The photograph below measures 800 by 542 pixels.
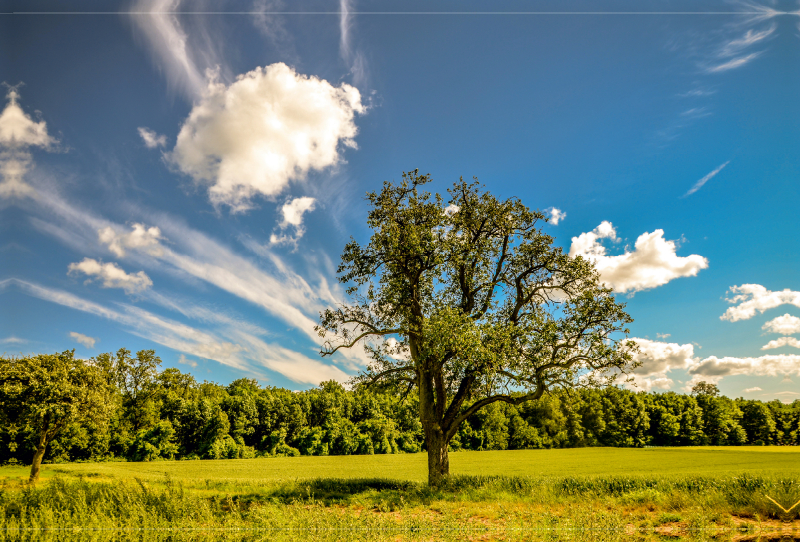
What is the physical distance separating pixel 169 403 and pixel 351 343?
59.9 metres

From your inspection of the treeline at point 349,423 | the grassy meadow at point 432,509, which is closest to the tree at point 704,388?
the treeline at point 349,423

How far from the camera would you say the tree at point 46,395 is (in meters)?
21.0

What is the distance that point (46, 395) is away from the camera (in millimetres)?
21188

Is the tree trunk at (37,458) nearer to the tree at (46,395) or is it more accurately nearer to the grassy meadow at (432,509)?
the tree at (46,395)

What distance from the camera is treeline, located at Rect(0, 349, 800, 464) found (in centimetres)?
5869

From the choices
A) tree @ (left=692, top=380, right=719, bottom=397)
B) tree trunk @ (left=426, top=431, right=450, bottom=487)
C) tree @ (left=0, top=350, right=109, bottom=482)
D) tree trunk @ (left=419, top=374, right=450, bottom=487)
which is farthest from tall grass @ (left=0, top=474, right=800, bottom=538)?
tree @ (left=692, top=380, right=719, bottom=397)

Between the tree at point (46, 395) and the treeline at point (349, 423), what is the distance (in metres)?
37.1

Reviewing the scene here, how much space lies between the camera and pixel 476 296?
2023 centimetres

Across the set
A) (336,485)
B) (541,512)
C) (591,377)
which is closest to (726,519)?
(541,512)

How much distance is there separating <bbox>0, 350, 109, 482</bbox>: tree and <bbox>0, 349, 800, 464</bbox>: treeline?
37139 mm

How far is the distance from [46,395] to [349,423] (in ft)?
183

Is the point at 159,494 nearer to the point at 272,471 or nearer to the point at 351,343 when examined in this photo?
the point at 351,343

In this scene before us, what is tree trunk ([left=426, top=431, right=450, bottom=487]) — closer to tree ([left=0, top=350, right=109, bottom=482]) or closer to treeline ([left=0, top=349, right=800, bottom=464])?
tree ([left=0, top=350, right=109, bottom=482])

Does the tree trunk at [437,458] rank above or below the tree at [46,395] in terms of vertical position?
below
